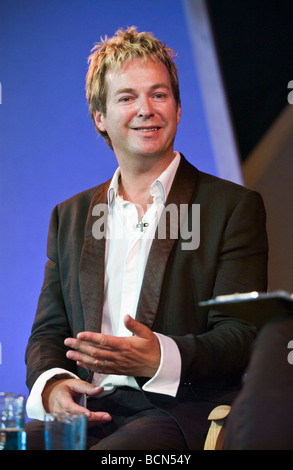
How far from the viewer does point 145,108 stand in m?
2.47

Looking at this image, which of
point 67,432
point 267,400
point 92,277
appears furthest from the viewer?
point 92,277

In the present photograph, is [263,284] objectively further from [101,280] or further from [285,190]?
[285,190]

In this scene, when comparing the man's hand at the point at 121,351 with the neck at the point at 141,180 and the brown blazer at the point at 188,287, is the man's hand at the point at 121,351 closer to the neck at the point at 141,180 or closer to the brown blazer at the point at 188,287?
the brown blazer at the point at 188,287

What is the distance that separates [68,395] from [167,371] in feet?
1.25

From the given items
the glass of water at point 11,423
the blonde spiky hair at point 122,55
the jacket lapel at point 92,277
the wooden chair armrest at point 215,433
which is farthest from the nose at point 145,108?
the glass of water at point 11,423

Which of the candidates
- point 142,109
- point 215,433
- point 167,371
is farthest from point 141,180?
point 215,433

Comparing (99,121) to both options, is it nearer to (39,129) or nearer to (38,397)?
(39,129)

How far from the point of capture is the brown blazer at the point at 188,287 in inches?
82.2

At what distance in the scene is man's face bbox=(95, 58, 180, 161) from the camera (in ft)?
8.12

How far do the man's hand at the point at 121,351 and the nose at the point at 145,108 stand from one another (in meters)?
0.96

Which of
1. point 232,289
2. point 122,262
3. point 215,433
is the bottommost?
point 215,433

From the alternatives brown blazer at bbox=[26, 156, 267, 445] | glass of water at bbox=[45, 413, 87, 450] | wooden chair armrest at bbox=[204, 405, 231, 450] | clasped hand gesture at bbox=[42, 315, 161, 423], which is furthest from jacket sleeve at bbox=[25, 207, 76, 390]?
glass of water at bbox=[45, 413, 87, 450]
